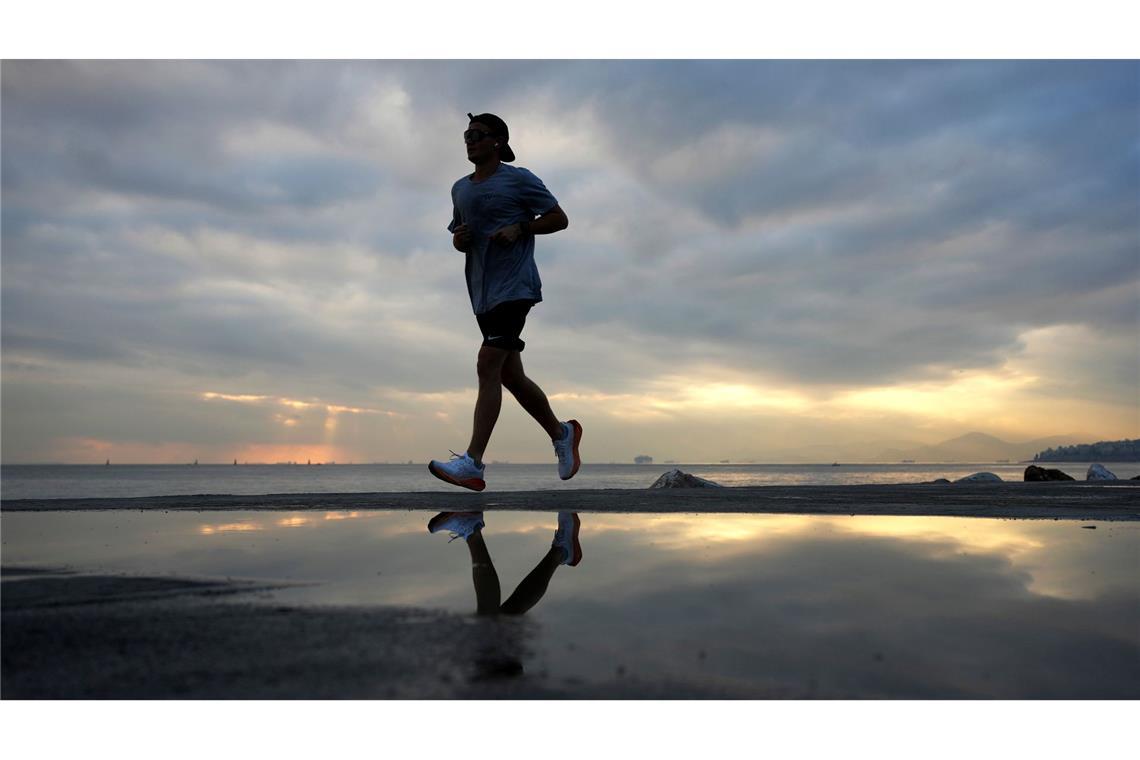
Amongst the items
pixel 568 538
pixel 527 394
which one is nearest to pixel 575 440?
pixel 527 394

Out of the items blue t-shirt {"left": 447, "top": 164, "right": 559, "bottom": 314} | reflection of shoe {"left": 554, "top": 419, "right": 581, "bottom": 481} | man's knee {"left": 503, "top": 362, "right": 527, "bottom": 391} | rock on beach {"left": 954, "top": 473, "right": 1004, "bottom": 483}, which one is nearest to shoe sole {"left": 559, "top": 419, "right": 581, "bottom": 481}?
reflection of shoe {"left": 554, "top": 419, "right": 581, "bottom": 481}

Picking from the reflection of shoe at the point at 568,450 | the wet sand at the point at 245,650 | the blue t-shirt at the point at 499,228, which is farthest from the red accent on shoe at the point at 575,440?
the wet sand at the point at 245,650

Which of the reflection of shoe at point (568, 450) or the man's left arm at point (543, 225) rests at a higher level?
the man's left arm at point (543, 225)

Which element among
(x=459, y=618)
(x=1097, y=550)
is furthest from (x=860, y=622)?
(x=1097, y=550)

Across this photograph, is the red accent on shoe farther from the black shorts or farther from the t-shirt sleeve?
the t-shirt sleeve

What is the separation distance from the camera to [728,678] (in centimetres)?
130

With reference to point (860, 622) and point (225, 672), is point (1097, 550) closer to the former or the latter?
point (860, 622)

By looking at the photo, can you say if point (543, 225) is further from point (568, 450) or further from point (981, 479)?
point (981, 479)

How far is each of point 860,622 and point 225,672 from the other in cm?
135

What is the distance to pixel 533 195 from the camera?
16.6 feet

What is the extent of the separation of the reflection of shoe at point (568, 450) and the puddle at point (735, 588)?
1958 mm

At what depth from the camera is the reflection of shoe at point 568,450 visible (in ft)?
Result: 18.8

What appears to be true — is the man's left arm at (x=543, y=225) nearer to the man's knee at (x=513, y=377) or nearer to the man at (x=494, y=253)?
the man at (x=494, y=253)

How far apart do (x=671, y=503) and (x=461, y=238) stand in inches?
88.4
